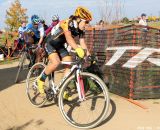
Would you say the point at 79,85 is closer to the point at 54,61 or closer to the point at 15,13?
the point at 54,61

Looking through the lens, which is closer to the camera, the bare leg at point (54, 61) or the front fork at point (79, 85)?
the front fork at point (79, 85)

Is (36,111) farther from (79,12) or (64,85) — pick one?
(79,12)

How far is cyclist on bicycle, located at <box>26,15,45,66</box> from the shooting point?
10035 millimetres

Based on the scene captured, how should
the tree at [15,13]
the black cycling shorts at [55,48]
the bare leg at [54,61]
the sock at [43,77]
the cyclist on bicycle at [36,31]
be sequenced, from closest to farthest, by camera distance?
1. the bare leg at [54,61]
2. the black cycling shorts at [55,48]
3. the sock at [43,77]
4. the cyclist on bicycle at [36,31]
5. the tree at [15,13]

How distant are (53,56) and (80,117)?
1.28 meters

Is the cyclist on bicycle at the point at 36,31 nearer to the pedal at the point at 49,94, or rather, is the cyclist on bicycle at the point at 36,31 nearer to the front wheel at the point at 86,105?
the pedal at the point at 49,94

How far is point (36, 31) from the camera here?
10727 millimetres

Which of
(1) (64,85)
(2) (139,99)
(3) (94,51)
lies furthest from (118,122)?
(3) (94,51)

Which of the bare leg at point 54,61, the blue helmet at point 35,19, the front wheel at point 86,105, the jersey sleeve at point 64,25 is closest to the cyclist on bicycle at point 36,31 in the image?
the blue helmet at point 35,19

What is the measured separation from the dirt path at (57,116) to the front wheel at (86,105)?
182 mm

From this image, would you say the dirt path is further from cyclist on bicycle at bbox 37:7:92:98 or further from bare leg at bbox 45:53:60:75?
bare leg at bbox 45:53:60:75

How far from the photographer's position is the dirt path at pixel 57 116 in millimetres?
6137

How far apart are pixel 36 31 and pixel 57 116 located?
4535mm

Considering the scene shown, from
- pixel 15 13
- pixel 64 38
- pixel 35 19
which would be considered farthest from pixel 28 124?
pixel 15 13
